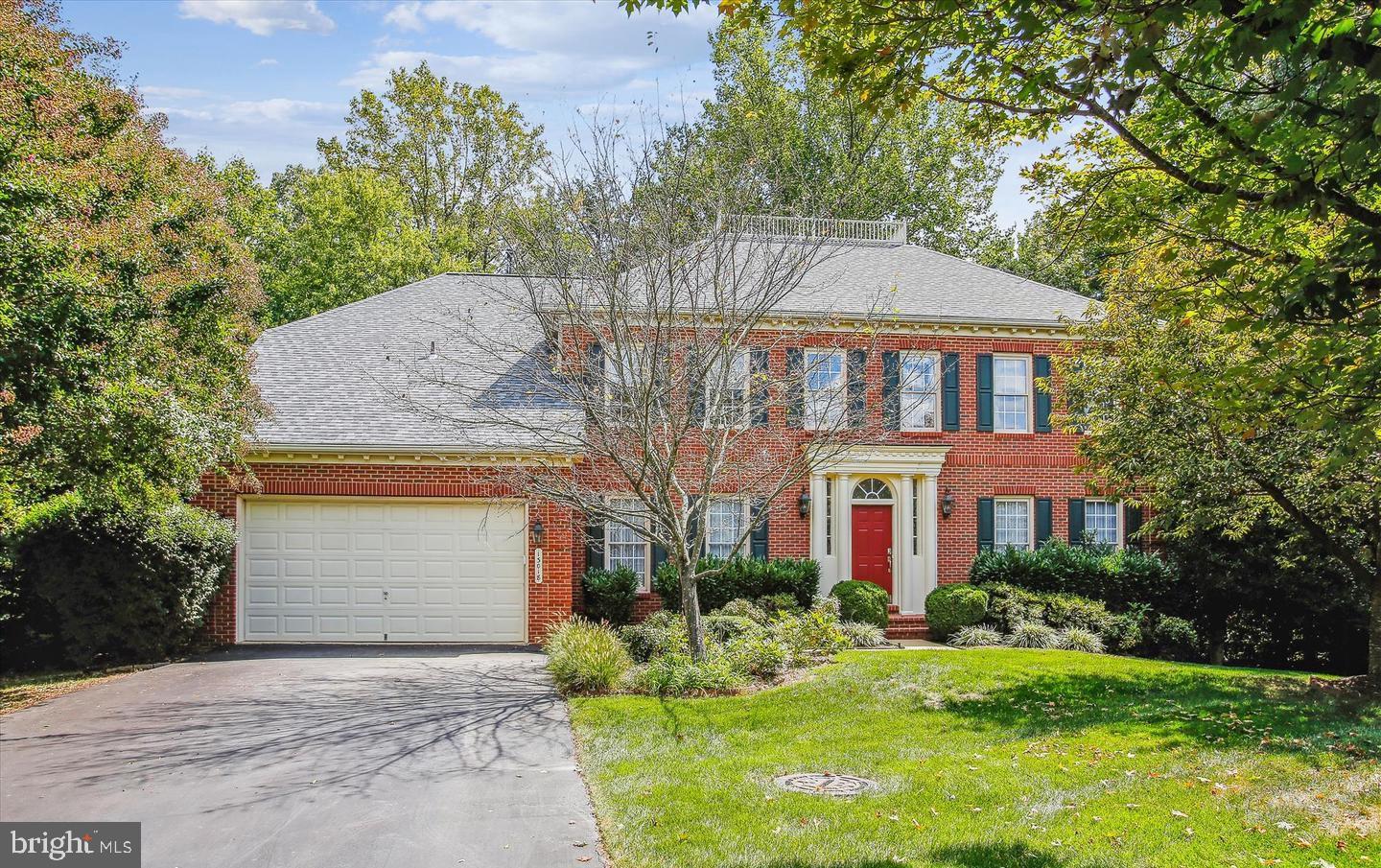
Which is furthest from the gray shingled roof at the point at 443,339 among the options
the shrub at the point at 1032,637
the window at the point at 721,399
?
the shrub at the point at 1032,637

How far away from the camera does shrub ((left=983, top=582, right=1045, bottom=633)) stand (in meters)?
16.8

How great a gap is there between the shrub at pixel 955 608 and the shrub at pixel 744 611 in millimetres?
3404

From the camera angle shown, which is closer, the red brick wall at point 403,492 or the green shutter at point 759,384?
the green shutter at point 759,384

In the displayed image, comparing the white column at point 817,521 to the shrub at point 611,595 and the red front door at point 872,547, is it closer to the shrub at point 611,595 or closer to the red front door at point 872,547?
the red front door at point 872,547

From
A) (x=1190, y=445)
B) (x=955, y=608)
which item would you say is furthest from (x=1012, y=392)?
(x=1190, y=445)

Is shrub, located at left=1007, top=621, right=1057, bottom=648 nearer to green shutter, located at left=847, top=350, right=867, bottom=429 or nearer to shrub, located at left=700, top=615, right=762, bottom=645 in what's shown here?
green shutter, located at left=847, top=350, right=867, bottom=429

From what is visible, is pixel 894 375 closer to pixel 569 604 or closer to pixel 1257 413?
pixel 569 604

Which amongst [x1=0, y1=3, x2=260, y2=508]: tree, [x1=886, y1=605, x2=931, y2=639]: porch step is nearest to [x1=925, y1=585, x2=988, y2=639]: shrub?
[x1=886, y1=605, x2=931, y2=639]: porch step

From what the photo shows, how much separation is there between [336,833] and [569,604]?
9.49 metres

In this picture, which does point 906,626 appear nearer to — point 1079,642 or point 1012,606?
point 1012,606

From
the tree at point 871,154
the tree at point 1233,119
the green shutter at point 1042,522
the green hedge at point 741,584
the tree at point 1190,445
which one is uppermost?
the tree at point 871,154

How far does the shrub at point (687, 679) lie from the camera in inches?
455

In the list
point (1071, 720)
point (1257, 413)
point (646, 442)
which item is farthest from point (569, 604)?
point (1257, 413)

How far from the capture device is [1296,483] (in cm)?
1190
